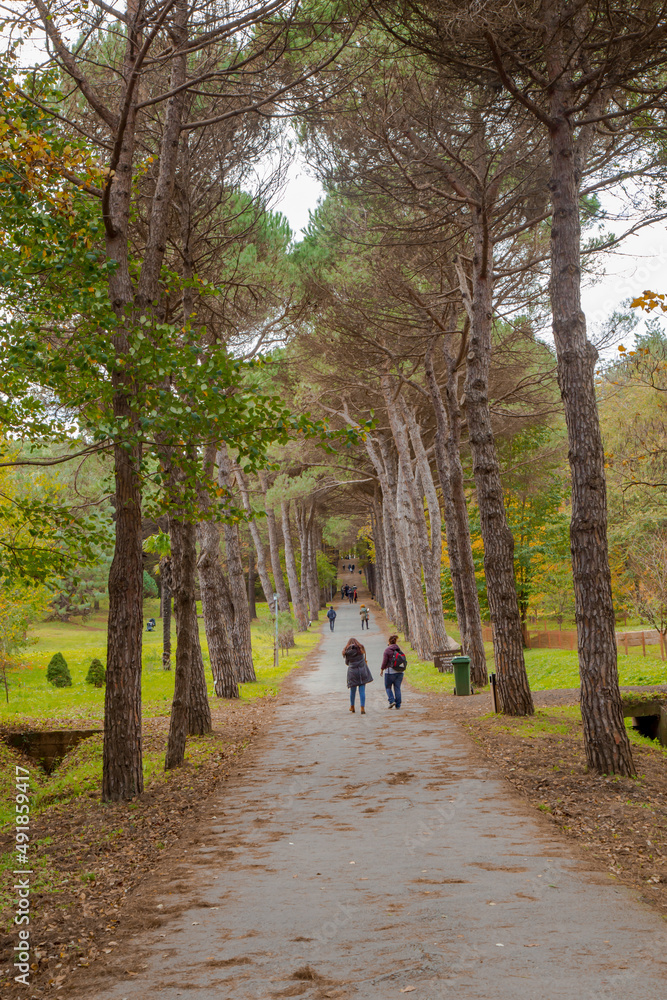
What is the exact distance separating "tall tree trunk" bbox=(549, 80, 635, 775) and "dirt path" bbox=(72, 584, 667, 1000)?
1.27 meters

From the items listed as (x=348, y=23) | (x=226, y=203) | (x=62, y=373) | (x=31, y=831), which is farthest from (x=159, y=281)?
(x=31, y=831)

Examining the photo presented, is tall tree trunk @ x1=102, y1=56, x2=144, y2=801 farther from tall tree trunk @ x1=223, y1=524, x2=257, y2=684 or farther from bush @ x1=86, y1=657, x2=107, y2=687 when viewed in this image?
bush @ x1=86, y1=657, x2=107, y2=687

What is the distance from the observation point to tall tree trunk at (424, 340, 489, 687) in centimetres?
1662

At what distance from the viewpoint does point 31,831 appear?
23.8 feet

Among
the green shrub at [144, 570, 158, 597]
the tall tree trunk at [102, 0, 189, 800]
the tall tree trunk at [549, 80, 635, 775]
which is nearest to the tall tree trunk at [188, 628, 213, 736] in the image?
the tall tree trunk at [102, 0, 189, 800]

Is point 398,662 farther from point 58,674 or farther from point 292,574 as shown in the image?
point 292,574

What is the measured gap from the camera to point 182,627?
31.4 ft

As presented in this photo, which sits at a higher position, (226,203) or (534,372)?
(226,203)

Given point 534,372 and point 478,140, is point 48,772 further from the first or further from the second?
point 534,372

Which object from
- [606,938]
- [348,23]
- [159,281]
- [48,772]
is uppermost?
[348,23]

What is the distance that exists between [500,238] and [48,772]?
11850mm

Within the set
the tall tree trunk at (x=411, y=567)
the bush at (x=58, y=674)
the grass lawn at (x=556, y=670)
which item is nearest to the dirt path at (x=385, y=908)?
the grass lawn at (x=556, y=670)

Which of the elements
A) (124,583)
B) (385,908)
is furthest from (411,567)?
(385,908)

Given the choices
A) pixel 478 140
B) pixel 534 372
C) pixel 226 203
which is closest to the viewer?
pixel 478 140
